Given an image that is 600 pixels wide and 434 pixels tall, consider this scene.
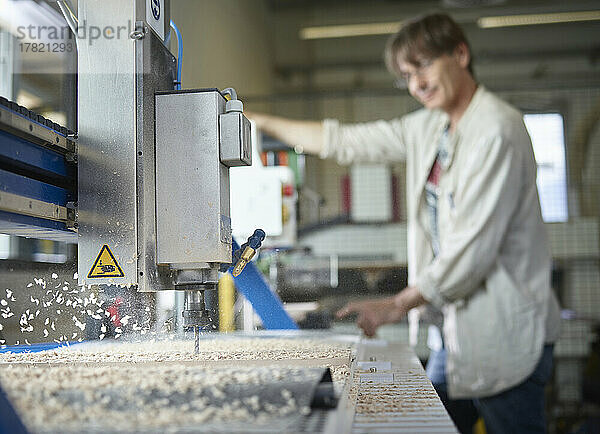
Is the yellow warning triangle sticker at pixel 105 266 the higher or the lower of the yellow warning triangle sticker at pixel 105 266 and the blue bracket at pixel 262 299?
the higher

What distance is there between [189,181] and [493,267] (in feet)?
3.21

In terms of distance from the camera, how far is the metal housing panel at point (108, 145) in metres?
0.90

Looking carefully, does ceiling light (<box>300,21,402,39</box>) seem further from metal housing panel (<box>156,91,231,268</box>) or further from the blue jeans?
metal housing panel (<box>156,91,231,268</box>)

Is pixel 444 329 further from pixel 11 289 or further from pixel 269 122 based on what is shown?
pixel 11 289

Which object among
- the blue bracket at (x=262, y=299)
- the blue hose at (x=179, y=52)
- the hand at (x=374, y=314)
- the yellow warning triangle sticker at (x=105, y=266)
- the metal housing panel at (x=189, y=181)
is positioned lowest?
the hand at (x=374, y=314)

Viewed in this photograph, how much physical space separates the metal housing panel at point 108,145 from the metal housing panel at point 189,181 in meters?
0.04

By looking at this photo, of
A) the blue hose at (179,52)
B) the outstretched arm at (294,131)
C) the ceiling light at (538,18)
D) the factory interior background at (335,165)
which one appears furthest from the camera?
the ceiling light at (538,18)

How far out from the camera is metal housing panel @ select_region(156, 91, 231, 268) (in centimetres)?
91

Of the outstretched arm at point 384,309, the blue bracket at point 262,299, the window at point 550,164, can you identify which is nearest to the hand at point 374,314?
the outstretched arm at point 384,309

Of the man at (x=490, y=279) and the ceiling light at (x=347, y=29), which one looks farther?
the ceiling light at (x=347, y=29)

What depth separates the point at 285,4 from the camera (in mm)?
5832

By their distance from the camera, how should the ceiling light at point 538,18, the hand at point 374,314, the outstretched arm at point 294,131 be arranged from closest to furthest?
the hand at point 374,314, the outstretched arm at point 294,131, the ceiling light at point 538,18

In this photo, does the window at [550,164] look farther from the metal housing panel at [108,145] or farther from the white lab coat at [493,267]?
the metal housing panel at [108,145]

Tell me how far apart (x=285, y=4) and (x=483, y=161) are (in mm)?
4607
